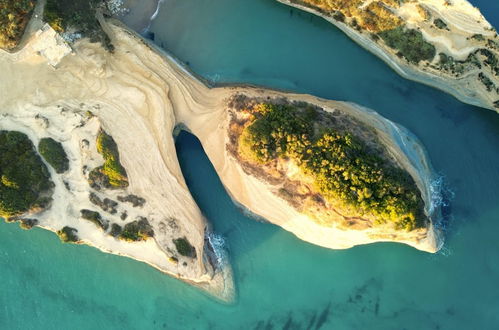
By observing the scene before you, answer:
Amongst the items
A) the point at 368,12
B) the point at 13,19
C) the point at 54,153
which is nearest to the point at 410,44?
the point at 368,12

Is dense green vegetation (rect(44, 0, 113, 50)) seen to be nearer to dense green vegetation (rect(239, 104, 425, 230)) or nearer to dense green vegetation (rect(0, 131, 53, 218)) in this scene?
dense green vegetation (rect(0, 131, 53, 218))

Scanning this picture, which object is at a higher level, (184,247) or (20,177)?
(20,177)

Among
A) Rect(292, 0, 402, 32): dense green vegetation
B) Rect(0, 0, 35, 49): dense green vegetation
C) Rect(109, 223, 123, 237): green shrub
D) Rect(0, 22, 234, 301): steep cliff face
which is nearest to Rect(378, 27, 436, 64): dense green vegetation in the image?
Rect(292, 0, 402, 32): dense green vegetation

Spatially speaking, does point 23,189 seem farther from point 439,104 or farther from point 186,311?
point 439,104

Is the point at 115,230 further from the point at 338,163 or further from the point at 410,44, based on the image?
the point at 410,44

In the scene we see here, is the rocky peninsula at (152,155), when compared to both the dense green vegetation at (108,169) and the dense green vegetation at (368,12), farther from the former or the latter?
the dense green vegetation at (368,12)

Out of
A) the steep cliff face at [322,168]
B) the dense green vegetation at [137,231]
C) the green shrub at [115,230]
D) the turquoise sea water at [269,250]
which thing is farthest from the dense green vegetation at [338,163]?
the green shrub at [115,230]
